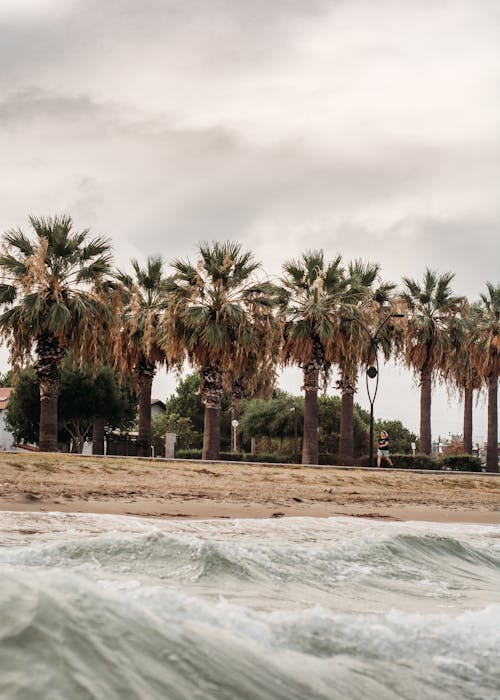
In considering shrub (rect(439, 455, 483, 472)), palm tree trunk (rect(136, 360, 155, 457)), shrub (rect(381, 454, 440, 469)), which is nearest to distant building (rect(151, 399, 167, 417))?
palm tree trunk (rect(136, 360, 155, 457))

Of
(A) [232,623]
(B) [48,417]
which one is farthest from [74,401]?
(A) [232,623]

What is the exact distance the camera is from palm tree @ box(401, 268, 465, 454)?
128 ft

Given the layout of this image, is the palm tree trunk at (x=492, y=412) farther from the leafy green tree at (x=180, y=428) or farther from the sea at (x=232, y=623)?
the sea at (x=232, y=623)

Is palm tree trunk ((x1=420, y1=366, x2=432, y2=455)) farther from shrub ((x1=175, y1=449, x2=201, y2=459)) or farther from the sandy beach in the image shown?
the sandy beach

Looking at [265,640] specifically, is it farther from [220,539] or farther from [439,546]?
[439,546]

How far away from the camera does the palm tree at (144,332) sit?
3516 cm

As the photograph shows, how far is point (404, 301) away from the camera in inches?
1549

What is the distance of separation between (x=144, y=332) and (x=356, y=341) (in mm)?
9824

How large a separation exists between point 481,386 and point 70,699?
44.4m

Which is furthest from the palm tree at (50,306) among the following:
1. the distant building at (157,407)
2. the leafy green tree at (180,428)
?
the distant building at (157,407)

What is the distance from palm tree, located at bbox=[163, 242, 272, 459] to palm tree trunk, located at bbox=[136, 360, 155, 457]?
507 centimetres

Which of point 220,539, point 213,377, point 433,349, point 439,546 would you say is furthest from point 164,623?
point 433,349

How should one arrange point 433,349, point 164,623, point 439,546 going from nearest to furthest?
point 164,623
point 439,546
point 433,349

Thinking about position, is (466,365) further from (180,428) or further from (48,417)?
(180,428)
